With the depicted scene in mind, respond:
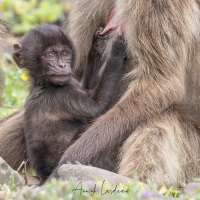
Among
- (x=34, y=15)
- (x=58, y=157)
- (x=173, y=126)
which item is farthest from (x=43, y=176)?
(x=34, y=15)

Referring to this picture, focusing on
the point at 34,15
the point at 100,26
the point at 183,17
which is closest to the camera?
the point at 183,17

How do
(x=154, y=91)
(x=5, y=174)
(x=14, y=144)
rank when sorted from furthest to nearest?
1. (x=14, y=144)
2. (x=154, y=91)
3. (x=5, y=174)

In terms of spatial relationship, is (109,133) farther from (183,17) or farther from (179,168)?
(183,17)

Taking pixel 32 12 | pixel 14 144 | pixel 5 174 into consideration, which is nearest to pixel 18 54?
pixel 14 144

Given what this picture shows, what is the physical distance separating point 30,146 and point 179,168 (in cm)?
110

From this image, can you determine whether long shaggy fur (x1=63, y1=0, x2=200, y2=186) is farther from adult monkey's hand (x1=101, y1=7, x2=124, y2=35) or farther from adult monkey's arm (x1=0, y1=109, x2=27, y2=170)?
adult monkey's arm (x1=0, y1=109, x2=27, y2=170)

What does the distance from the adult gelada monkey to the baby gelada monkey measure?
21 centimetres

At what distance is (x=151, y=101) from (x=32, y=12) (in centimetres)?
883

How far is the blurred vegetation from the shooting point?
13922mm

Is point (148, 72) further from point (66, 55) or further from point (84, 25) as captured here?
point (84, 25)

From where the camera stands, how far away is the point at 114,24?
251 inches

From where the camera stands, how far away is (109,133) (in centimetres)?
579

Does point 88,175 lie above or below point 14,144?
above

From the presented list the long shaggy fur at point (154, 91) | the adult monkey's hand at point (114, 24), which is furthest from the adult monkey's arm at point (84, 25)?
the long shaggy fur at point (154, 91)
